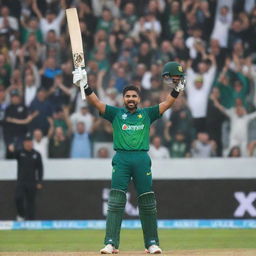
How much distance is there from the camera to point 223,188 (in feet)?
62.0

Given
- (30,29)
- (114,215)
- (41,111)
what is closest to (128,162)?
(114,215)

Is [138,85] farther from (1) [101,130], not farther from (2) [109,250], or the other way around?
(2) [109,250]

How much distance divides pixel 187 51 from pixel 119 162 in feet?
33.5

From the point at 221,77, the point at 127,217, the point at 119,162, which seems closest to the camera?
the point at 119,162

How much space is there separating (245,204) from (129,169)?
842 cm

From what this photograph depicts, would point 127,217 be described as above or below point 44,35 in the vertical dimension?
below

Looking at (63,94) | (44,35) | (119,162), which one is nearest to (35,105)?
(63,94)

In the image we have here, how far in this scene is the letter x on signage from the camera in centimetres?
1888

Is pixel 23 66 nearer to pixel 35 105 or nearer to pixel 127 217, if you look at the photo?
pixel 35 105

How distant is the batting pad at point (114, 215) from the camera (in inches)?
426

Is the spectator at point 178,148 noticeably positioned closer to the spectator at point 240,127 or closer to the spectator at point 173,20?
the spectator at point 240,127

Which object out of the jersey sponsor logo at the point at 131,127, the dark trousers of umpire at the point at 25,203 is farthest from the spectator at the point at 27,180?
the jersey sponsor logo at the point at 131,127

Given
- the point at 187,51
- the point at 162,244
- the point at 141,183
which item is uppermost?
the point at 187,51

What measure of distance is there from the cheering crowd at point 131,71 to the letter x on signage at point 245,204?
3.57 feet
